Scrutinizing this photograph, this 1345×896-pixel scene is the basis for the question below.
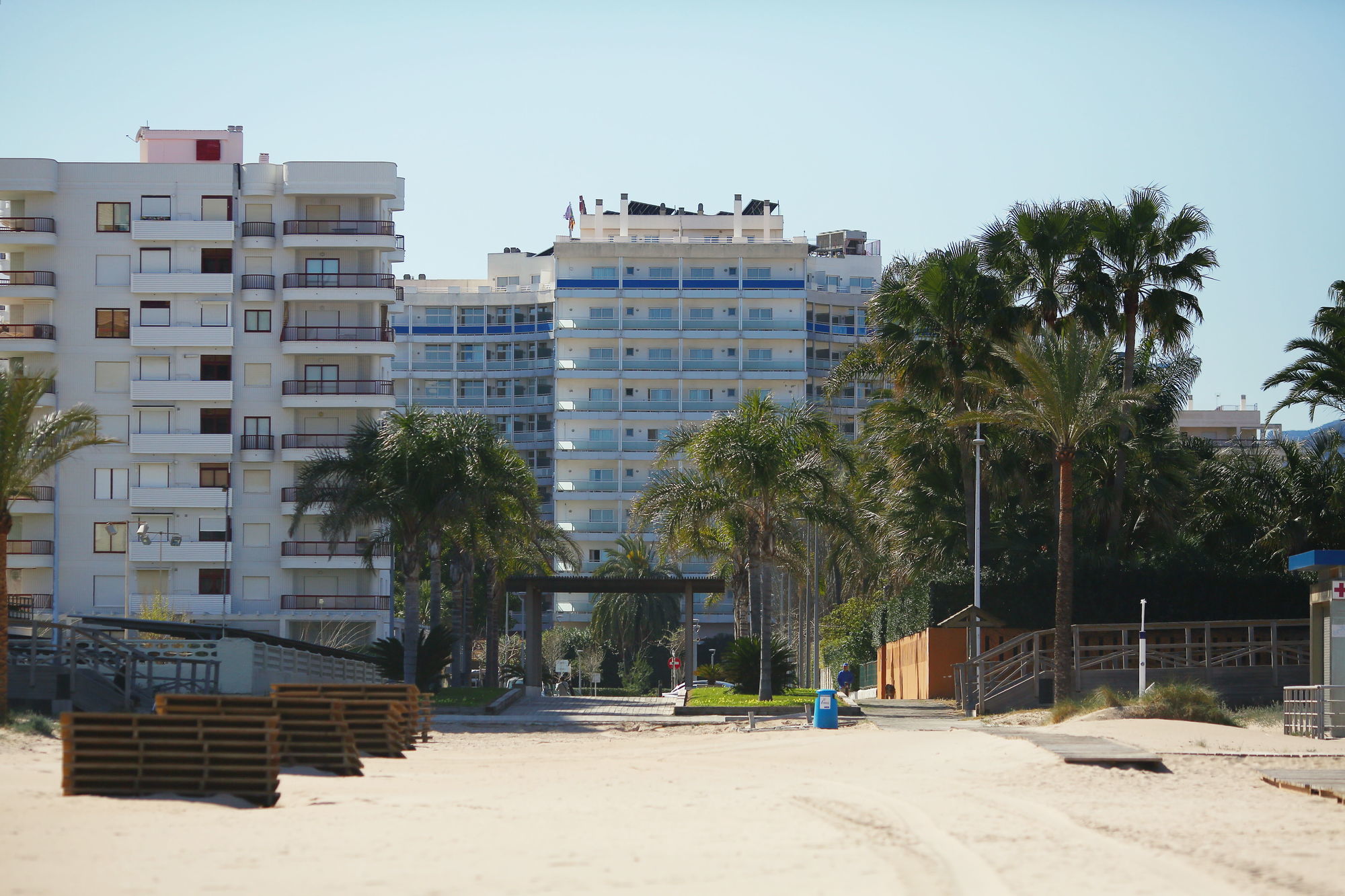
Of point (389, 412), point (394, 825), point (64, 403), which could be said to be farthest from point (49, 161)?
point (394, 825)

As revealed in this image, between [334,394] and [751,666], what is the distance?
3132 centimetres

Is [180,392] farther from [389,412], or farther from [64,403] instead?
[389,412]

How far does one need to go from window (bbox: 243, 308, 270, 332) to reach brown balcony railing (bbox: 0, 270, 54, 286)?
8.33 meters

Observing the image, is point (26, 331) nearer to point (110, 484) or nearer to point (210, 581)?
point (110, 484)

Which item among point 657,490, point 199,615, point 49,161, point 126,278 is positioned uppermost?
point 49,161

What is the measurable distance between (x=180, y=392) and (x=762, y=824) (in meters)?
56.8

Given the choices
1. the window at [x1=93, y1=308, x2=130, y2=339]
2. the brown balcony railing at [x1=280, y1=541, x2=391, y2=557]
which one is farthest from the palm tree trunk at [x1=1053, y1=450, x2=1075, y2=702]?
the window at [x1=93, y1=308, x2=130, y2=339]

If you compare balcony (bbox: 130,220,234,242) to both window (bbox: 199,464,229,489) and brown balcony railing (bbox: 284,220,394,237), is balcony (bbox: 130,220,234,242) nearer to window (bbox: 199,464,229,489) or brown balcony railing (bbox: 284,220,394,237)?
brown balcony railing (bbox: 284,220,394,237)

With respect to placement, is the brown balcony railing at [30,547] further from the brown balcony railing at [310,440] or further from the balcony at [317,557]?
the brown balcony railing at [310,440]

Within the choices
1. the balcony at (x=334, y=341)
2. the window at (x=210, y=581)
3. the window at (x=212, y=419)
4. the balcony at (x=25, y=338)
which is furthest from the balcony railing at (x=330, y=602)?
the balcony at (x=25, y=338)

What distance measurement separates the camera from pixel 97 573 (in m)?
65.4

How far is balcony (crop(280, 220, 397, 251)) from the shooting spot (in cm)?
6700

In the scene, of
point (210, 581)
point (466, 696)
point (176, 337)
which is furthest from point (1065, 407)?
point (176, 337)

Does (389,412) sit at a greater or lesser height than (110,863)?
greater
